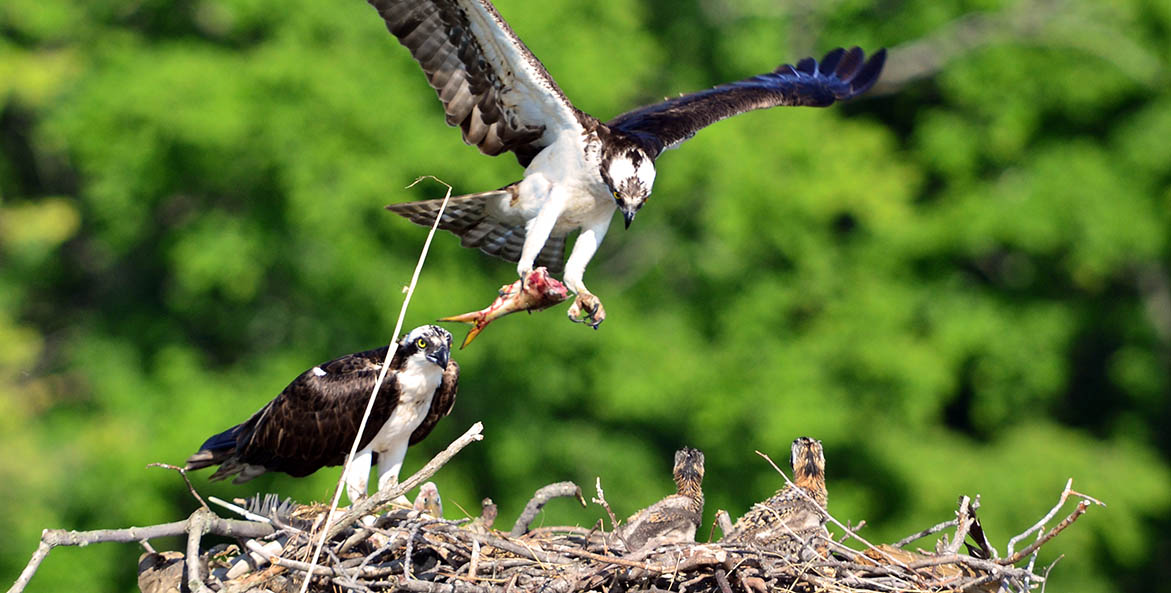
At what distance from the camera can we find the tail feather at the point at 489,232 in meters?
8.15

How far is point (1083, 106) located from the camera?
61.3 ft

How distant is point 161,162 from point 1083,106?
10.5 m

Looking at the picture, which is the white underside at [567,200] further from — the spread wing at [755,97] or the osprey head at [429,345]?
the osprey head at [429,345]

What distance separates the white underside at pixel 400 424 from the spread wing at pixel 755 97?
1.63 m

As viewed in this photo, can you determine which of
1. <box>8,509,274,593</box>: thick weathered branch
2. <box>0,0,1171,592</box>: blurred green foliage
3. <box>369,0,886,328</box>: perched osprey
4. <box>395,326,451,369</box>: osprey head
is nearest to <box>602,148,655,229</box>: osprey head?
<box>369,0,886,328</box>: perched osprey

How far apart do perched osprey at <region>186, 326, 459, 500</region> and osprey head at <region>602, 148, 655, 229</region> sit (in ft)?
3.48

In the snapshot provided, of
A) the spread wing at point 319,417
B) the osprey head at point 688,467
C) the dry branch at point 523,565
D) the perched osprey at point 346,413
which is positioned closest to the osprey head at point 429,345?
the perched osprey at point 346,413

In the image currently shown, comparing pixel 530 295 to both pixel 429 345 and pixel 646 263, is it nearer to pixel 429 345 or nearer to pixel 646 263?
pixel 429 345

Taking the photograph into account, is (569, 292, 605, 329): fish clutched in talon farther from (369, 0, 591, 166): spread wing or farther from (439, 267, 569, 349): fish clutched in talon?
(369, 0, 591, 166): spread wing

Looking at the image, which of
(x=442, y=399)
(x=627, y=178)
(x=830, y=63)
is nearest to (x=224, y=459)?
(x=442, y=399)

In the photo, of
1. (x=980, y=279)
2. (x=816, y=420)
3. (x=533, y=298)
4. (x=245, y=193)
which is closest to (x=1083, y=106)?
(x=980, y=279)

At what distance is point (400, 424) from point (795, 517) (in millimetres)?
1883

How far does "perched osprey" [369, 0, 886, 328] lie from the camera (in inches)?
293

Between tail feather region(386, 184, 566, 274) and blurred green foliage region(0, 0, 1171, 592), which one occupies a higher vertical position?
blurred green foliage region(0, 0, 1171, 592)
